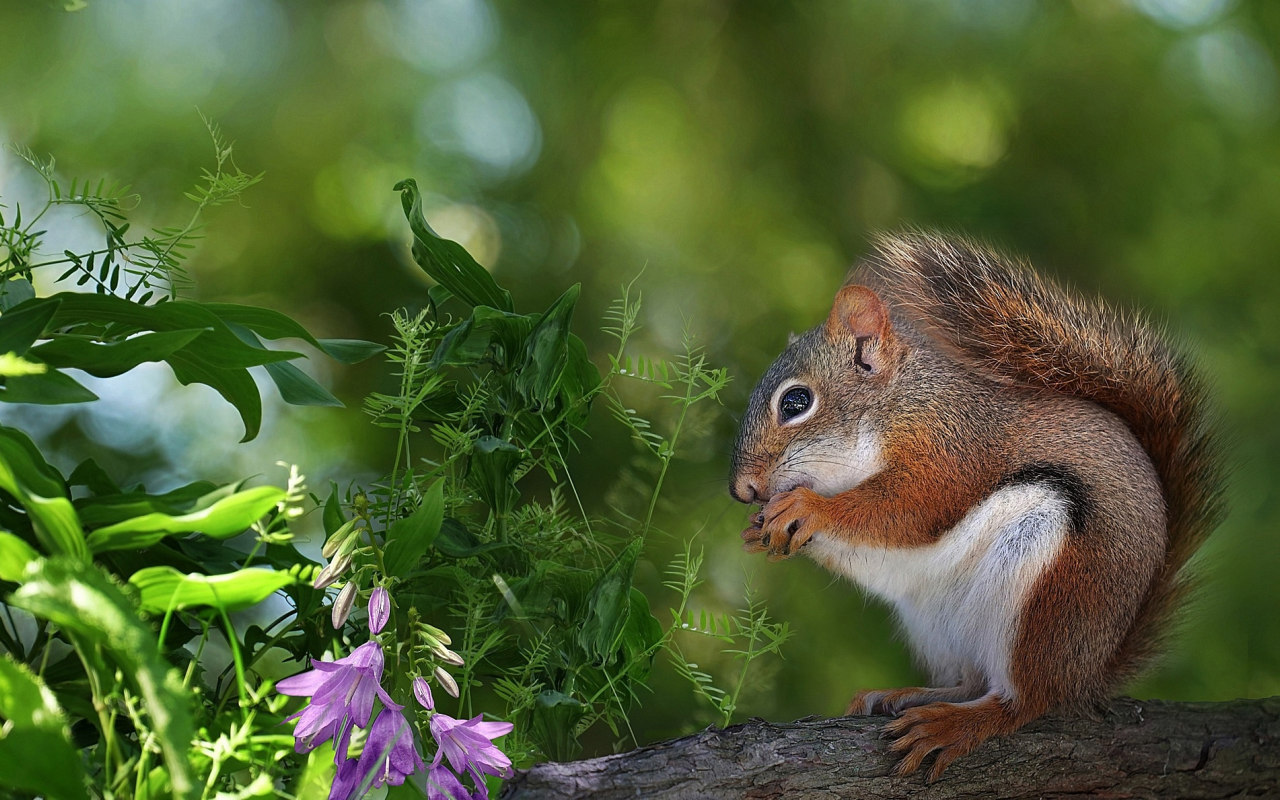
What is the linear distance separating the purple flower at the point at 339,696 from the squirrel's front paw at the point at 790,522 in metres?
0.52

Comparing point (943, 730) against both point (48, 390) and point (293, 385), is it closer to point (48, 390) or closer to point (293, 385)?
point (293, 385)

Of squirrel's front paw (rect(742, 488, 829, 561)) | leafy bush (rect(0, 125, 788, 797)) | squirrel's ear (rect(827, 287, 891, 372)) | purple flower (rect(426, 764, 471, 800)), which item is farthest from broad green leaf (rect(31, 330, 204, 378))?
squirrel's ear (rect(827, 287, 891, 372))

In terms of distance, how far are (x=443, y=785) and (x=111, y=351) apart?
1.18 feet


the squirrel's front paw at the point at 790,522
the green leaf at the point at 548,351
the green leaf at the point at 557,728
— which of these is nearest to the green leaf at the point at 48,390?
the green leaf at the point at 548,351

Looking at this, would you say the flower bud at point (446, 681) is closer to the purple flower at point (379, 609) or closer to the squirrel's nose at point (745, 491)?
the purple flower at point (379, 609)

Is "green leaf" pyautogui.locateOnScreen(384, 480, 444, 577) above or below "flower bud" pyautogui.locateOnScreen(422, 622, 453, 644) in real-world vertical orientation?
above

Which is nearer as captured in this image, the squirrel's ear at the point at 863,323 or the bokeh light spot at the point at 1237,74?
the squirrel's ear at the point at 863,323

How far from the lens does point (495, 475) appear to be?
2.69ft

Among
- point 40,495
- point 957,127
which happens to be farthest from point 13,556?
point 957,127

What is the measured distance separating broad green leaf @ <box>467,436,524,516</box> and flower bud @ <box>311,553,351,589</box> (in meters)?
0.18

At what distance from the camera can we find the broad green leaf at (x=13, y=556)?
0.53 metres

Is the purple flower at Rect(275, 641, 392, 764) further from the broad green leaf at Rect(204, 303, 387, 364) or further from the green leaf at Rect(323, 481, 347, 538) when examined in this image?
the broad green leaf at Rect(204, 303, 387, 364)

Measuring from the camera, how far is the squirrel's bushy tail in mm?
1088

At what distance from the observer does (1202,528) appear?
109cm
